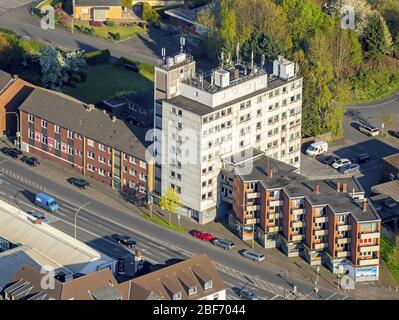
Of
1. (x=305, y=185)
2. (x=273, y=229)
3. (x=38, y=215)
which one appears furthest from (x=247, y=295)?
(x=38, y=215)

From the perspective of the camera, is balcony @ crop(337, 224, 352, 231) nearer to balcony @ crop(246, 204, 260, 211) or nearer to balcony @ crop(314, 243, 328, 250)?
balcony @ crop(314, 243, 328, 250)

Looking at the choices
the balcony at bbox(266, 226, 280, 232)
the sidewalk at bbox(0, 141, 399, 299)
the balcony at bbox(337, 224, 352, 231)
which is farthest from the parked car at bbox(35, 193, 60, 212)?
the balcony at bbox(337, 224, 352, 231)

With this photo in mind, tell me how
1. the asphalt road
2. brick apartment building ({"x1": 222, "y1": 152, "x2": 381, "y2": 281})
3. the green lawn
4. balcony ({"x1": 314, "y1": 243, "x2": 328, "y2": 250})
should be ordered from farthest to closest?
balcony ({"x1": 314, "y1": 243, "x2": 328, "y2": 250}) < the green lawn < brick apartment building ({"x1": 222, "y1": 152, "x2": 381, "y2": 281}) < the asphalt road

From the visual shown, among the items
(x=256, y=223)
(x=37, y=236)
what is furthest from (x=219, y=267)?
(x=37, y=236)

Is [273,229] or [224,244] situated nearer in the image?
[224,244]

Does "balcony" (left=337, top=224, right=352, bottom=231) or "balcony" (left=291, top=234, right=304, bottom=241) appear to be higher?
"balcony" (left=337, top=224, right=352, bottom=231)

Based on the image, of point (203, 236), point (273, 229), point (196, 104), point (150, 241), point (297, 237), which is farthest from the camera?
point (196, 104)

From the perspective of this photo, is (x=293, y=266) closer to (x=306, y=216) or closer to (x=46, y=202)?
(x=306, y=216)
